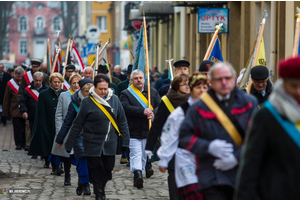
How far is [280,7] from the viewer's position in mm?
13930

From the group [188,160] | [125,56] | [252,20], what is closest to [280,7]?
[252,20]

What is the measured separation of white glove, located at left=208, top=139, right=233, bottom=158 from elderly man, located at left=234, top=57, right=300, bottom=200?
1.61 ft

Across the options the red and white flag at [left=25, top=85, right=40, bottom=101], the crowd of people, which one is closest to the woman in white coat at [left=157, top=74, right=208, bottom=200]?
the crowd of people

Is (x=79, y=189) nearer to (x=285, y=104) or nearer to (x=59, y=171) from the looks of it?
(x=59, y=171)

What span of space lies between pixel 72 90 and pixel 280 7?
6.00 meters

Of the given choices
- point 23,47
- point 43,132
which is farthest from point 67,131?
point 23,47

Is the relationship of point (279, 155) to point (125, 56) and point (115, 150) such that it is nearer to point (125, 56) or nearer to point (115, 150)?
point (115, 150)

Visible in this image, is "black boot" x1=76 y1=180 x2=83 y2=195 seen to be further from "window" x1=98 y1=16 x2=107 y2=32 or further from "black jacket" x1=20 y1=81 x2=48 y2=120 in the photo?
"window" x1=98 y1=16 x2=107 y2=32

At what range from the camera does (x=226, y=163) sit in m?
4.30

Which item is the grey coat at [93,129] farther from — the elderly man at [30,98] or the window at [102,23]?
the window at [102,23]

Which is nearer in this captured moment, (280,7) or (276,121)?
(276,121)

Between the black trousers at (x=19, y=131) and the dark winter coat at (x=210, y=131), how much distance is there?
10.4m

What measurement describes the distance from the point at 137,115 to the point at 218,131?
5.04 metres

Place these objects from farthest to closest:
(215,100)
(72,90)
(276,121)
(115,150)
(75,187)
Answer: (72,90)
(75,187)
(115,150)
(215,100)
(276,121)
